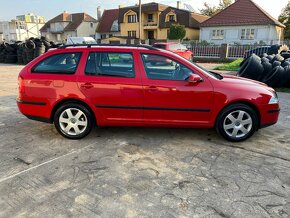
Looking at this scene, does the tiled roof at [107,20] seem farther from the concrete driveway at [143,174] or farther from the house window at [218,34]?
the concrete driveway at [143,174]

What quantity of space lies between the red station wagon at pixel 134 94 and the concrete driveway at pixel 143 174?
1.20 feet

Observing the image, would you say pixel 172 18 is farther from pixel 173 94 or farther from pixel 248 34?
pixel 173 94

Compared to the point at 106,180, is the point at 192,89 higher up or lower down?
higher up

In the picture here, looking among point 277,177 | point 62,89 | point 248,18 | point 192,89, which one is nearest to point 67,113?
point 62,89

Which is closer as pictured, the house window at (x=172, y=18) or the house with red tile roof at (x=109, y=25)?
the house window at (x=172, y=18)

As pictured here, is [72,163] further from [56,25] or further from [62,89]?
[56,25]

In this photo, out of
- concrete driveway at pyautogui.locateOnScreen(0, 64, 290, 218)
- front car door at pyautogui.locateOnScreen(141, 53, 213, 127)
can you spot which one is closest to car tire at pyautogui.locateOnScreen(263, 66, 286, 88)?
concrete driveway at pyautogui.locateOnScreen(0, 64, 290, 218)

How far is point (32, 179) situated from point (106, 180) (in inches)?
37.6

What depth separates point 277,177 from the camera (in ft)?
11.3

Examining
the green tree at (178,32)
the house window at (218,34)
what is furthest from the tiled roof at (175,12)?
the house window at (218,34)

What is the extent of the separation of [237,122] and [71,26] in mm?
59860

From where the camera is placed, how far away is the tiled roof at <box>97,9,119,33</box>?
52562 millimetres

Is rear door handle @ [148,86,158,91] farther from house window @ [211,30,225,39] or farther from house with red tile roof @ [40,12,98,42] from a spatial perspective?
house with red tile roof @ [40,12,98,42]

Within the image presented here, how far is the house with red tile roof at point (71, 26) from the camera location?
57559mm
